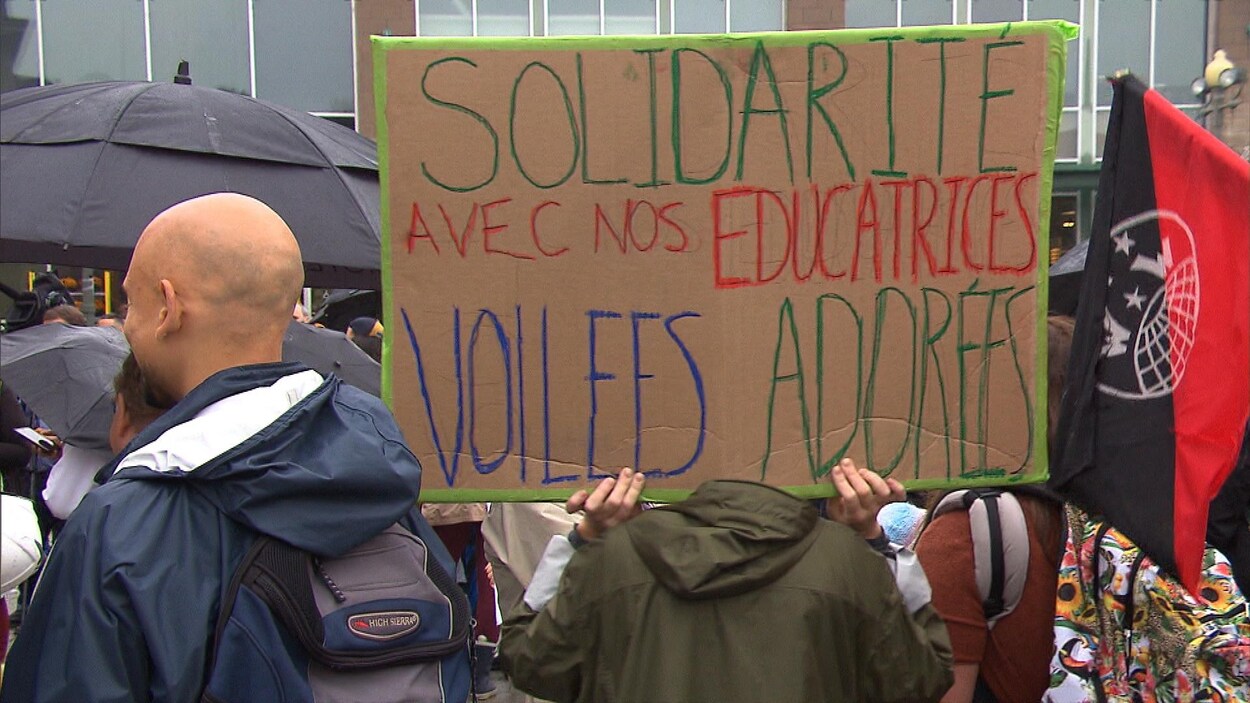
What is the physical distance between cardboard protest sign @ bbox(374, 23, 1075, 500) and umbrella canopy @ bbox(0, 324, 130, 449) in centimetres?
213

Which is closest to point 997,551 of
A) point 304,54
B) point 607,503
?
point 607,503

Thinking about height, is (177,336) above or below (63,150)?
below

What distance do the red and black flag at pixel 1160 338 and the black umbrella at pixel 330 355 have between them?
322 centimetres

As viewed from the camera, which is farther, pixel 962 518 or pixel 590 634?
pixel 962 518

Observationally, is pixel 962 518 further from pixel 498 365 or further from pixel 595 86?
pixel 595 86

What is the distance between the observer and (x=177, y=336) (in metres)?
1.95

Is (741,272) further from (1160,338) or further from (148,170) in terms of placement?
(148,170)

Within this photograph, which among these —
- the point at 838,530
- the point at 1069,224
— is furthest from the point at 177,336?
the point at 1069,224

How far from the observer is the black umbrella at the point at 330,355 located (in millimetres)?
5043

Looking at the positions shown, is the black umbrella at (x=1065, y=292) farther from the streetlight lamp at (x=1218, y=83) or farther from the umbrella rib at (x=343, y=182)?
the streetlight lamp at (x=1218, y=83)

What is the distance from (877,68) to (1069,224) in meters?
18.0

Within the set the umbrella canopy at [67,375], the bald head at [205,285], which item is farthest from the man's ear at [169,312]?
the umbrella canopy at [67,375]

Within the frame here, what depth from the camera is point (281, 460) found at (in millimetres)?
1800

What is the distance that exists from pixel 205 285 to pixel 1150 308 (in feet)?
5.73
